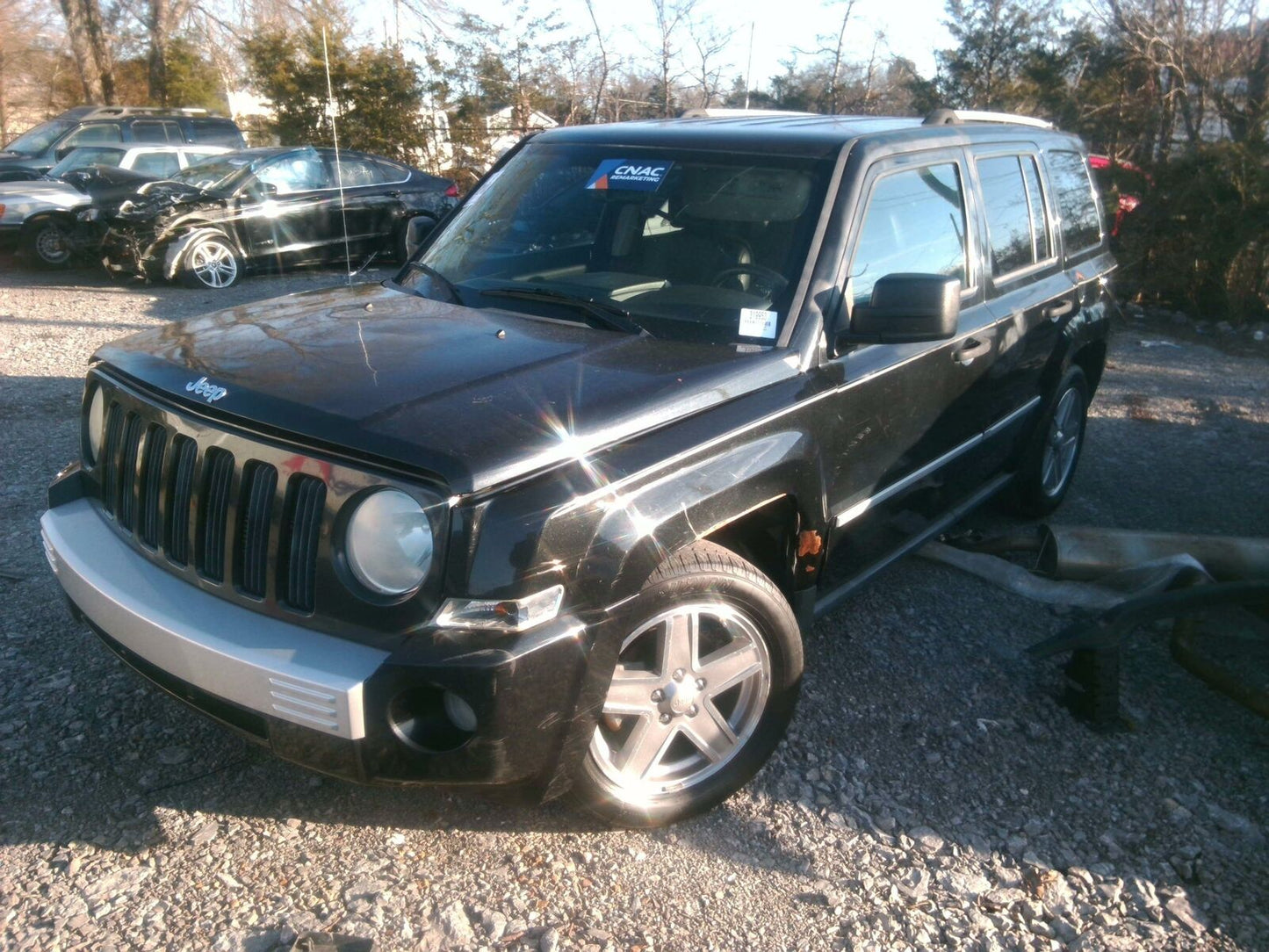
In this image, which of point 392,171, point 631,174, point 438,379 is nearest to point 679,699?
point 438,379

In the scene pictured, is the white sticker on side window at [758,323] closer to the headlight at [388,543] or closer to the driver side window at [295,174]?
the headlight at [388,543]

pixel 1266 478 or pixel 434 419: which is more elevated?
pixel 434 419

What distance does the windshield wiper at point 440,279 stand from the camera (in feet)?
11.7

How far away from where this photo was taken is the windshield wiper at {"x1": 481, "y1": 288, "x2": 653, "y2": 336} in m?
3.27

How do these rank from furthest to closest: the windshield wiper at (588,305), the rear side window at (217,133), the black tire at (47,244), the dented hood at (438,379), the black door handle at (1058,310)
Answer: the rear side window at (217,133) < the black tire at (47,244) < the black door handle at (1058,310) < the windshield wiper at (588,305) < the dented hood at (438,379)

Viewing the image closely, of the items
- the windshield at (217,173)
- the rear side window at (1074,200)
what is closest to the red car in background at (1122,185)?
the rear side window at (1074,200)

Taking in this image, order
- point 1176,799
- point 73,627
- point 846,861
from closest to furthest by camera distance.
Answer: point 846,861
point 1176,799
point 73,627

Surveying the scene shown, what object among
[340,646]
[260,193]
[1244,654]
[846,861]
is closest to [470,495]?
[340,646]

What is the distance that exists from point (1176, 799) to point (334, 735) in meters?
2.51

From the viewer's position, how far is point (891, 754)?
3.34m

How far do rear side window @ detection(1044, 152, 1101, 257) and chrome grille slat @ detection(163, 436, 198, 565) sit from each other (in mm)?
4090

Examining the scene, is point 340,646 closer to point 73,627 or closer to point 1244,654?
point 73,627

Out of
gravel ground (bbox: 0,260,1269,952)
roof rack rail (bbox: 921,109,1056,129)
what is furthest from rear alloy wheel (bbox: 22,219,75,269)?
roof rack rail (bbox: 921,109,1056,129)

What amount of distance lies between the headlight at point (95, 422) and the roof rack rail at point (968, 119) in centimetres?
315
